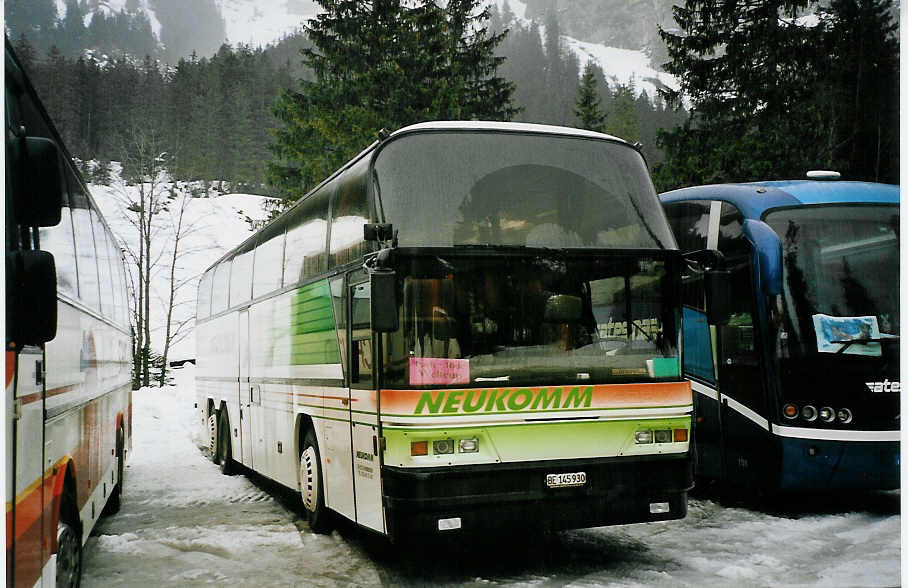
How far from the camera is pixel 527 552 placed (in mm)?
7758

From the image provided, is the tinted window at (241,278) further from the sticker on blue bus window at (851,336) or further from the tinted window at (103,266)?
the sticker on blue bus window at (851,336)

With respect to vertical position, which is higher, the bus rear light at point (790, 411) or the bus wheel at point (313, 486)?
the bus rear light at point (790, 411)

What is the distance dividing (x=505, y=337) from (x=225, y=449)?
8042 mm

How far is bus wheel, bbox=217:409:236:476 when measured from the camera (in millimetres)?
13469

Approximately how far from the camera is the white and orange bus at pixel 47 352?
402 cm

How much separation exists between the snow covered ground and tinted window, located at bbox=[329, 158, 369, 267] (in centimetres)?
249

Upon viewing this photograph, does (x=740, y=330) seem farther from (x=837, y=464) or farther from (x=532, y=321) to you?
(x=532, y=321)

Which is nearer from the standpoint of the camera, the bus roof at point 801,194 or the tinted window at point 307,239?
the tinted window at point 307,239

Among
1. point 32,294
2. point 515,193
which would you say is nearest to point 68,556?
point 32,294

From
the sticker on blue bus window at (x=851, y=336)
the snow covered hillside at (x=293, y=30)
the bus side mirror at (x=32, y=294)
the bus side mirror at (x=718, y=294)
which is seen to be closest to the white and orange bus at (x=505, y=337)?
the bus side mirror at (x=718, y=294)

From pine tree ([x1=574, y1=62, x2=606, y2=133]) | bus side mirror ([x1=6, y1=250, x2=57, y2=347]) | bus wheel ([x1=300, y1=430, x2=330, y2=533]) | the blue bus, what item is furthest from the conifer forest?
bus wheel ([x1=300, y1=430, x2=330, y2=533])

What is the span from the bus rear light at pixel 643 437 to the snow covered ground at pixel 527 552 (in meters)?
0.96

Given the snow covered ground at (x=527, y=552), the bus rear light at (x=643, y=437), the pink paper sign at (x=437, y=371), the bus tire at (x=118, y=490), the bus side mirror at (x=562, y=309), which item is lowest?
the snow covered ground at (x=527, y=552)

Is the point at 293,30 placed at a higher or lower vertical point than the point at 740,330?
higher
